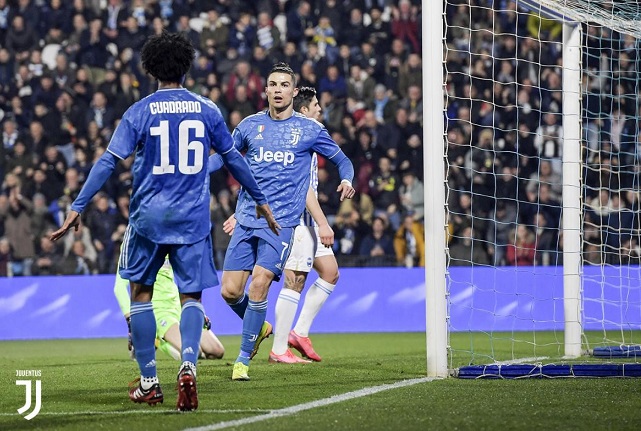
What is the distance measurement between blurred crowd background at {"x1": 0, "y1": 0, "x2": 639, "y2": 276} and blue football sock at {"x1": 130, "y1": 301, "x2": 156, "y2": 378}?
8972 mm

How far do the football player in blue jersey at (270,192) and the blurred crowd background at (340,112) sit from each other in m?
6.70

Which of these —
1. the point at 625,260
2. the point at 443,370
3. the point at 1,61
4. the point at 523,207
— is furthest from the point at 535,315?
the point at 1,61

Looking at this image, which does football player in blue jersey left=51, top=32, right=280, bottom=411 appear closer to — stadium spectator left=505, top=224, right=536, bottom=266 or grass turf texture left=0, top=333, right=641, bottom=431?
grass turf texture left=0, top=333, right=641, bottom=431

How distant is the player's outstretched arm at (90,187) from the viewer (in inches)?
229

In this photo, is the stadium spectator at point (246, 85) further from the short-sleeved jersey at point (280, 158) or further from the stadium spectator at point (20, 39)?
the short-sleeved jersey at point (280, 158)

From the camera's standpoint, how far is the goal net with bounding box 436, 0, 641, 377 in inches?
392

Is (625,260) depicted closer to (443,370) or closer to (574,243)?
(574,243)

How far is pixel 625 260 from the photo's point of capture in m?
14.1

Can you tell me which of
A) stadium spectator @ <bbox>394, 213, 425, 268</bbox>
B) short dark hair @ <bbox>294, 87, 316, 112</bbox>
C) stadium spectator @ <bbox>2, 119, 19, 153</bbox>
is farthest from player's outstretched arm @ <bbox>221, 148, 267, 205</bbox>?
stadium spectator @ <bbox>2, 119, 19, 153</bbox>

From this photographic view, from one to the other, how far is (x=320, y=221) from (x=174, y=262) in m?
3.15

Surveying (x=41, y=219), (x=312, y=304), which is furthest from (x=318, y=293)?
(x=41, y=219)

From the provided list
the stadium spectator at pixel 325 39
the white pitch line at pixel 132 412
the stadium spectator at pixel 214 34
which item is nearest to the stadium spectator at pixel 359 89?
the stadium spectator at pixel 325 39

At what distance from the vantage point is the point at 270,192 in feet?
27.0

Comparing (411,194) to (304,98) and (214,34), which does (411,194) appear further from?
(304,98)
